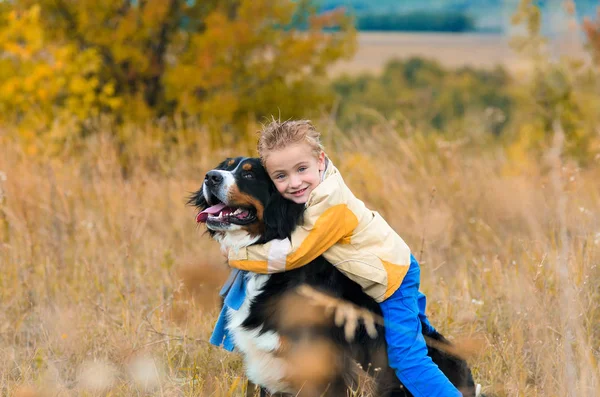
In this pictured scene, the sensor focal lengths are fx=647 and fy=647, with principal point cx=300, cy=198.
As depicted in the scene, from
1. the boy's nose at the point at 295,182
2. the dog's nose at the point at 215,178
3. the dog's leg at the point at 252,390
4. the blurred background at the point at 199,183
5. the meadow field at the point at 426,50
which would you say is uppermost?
the dog's nose at the point at 215,178

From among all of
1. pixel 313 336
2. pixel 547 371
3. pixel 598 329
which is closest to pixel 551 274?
pixel 598 329

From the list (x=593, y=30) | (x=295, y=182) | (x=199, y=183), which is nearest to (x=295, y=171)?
(x=295, y=182)

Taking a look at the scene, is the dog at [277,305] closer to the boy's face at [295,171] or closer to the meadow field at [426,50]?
the boy's face at [295,171]

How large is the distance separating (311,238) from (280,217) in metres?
0.21

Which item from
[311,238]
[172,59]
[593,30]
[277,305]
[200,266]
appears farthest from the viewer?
[593,30]

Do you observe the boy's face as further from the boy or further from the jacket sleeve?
the jacket sleeve

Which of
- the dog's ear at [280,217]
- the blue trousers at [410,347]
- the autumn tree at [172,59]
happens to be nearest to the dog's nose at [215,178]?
the dog's ear at [280,217]

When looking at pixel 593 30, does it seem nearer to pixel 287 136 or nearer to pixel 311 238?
pixel 287 136

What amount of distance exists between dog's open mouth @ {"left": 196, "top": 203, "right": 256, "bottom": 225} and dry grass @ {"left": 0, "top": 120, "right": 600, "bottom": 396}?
28.4 inches

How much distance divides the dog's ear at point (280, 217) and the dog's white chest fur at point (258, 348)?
20 centimetres

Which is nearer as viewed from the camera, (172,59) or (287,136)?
(287,136)

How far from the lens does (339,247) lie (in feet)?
8.89

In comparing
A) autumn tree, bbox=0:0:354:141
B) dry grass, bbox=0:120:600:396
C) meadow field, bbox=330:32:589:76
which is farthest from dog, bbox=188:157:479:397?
meadow field, bbox=330:32:589:76

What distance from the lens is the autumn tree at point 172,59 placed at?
7.51m
